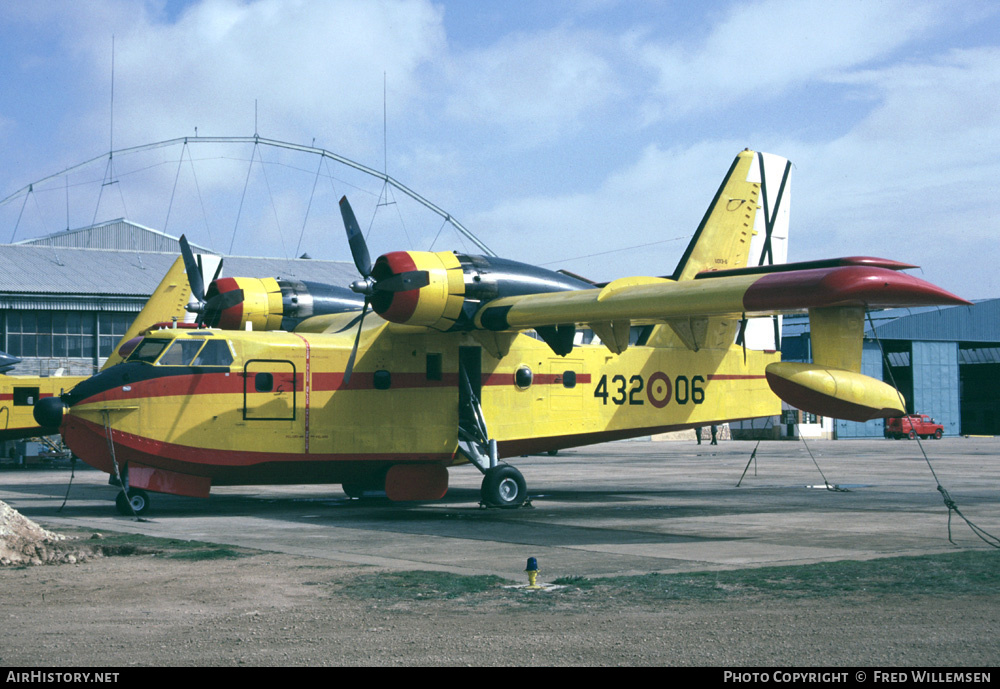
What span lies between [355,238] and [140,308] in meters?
31.5

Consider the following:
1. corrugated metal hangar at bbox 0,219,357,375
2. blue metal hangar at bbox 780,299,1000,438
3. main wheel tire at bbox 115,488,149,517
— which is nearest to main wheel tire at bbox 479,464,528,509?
main wheel tire at bbox 115,488,149,517

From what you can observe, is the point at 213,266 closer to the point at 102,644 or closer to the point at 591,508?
the point at 591,508

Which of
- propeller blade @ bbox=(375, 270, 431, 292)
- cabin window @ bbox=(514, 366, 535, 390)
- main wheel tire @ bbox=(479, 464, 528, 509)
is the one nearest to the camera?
propeller blade @ bbox=(375, 270, 431, 292)

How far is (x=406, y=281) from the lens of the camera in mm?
18750

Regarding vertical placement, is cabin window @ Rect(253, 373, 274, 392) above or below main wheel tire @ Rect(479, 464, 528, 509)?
above

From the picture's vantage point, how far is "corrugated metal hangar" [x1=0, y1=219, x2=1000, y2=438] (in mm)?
46531

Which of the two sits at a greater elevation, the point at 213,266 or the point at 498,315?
the point at 213,266

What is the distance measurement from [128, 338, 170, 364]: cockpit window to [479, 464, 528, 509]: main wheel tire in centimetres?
671

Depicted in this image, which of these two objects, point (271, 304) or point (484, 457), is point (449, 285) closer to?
point (484, 457)

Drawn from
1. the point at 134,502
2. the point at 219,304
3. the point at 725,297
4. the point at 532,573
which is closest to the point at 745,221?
the point at 725,297

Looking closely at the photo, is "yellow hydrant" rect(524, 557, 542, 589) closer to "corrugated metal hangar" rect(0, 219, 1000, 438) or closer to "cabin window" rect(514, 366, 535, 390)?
"corrugated metal hangar" rect(0, 219, 1000, 438)

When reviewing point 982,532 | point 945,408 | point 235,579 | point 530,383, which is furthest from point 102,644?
point 945,408
